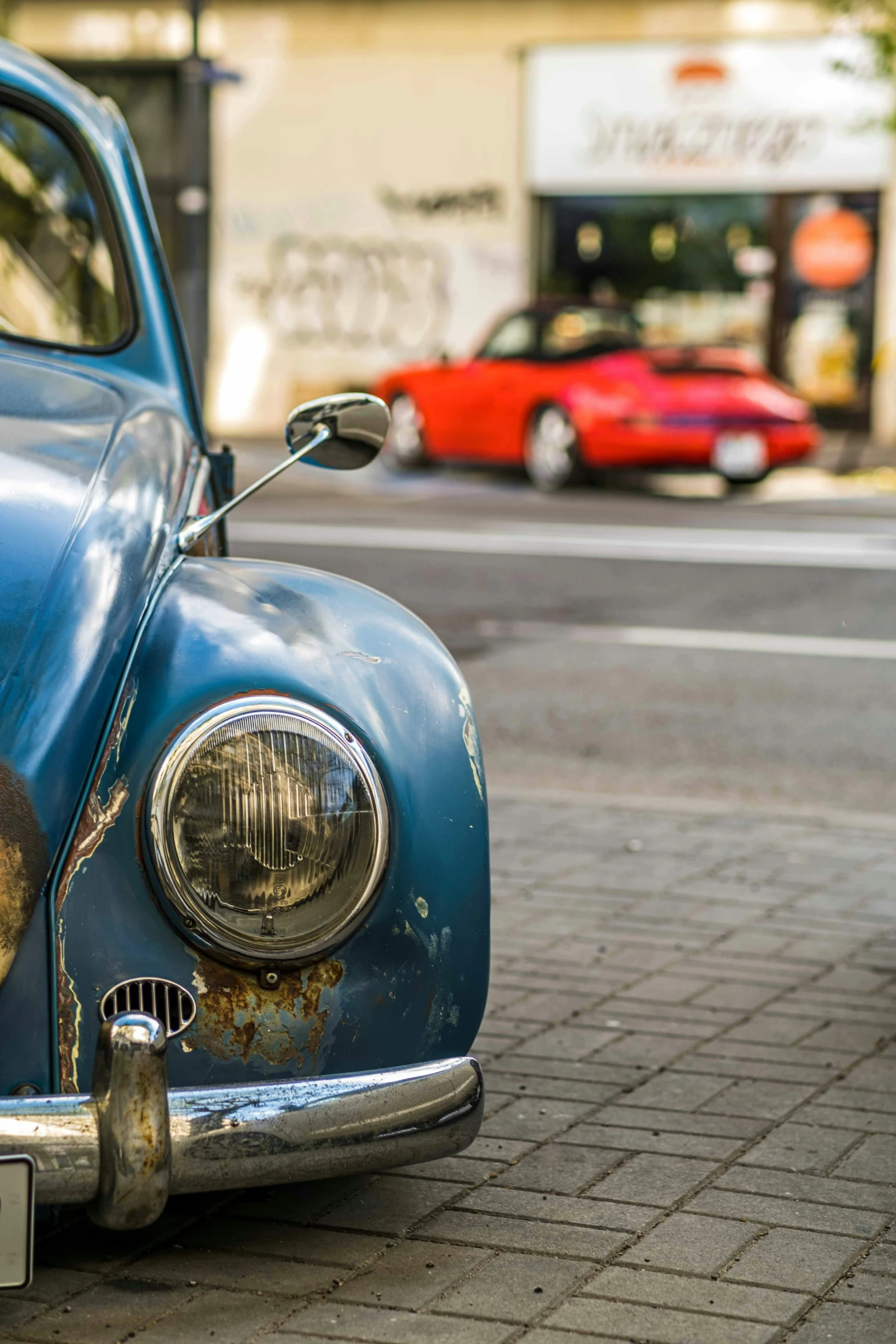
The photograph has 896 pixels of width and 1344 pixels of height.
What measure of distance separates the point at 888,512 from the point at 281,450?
797cm

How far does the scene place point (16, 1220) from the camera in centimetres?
210

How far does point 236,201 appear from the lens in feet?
75.1

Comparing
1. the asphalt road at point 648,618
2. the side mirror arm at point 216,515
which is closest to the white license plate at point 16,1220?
the side mirror arm at point 216,515

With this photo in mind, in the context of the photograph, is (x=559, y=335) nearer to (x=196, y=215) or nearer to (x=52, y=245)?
(x=196, y=215)

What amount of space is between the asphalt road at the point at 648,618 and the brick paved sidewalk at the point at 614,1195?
1895 millimetres

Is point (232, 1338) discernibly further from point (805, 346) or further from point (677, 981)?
point (805, 346)

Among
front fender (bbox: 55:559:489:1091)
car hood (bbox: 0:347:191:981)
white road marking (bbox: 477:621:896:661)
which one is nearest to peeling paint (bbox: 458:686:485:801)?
front fender (bbox: 55:559:489:1091)

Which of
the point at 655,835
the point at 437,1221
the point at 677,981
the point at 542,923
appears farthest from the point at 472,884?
the point at 655,835

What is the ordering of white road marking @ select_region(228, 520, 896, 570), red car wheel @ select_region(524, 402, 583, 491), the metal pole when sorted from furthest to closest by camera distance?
the metal pole < red car wheel @ select_region(524, 402, 583, 491) < white road marking @ select_region(228, 520, 896, 570)

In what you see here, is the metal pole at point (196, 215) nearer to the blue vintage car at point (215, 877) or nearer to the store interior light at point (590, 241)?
the store interior light at point (590, 241)

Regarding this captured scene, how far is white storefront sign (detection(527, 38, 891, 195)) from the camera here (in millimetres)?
20531

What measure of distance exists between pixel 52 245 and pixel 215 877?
204cm

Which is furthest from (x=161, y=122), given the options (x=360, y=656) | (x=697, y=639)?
(x=360, y=656)

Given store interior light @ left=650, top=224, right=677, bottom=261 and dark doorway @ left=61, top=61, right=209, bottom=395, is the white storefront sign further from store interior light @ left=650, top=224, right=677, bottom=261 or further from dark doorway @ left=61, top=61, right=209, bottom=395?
dark doorway @ left=61, top=61, right=209, bottom=395
